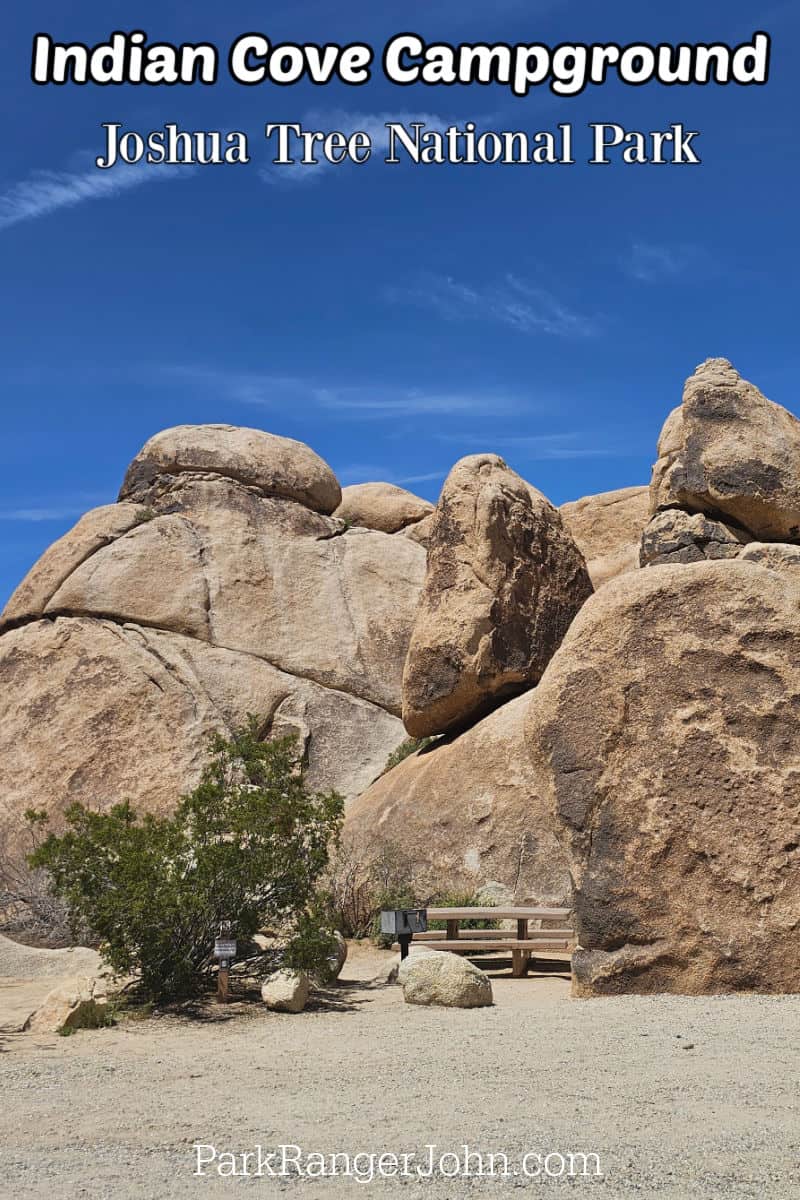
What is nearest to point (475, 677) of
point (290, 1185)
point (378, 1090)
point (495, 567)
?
point (495, 567)

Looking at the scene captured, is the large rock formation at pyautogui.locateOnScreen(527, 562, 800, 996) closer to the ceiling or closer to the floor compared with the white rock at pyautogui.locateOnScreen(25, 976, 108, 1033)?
closer to the ceiling

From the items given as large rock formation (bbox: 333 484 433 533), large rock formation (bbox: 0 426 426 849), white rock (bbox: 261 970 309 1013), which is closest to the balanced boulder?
white rock (bbox: 261 970 309 1013)

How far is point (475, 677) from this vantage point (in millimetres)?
15773

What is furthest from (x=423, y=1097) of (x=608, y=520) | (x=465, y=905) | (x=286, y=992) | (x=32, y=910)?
(x=608, y=520)

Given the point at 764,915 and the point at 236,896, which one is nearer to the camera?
the point at 764,915

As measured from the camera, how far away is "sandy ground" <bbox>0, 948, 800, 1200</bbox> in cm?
518

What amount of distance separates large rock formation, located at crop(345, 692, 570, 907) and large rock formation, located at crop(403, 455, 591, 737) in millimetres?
454

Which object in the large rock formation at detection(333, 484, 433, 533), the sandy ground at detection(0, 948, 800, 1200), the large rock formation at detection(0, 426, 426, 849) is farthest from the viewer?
the large rock formation at detection(333, 484, 433, 533)

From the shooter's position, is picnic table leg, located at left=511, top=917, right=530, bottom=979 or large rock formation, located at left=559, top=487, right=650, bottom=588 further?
large rock formation, located at left=559, top=487, right=650, bottom=588

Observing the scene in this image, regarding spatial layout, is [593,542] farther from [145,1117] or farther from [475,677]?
[145,1117]

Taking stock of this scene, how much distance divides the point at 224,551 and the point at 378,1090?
1374 cm

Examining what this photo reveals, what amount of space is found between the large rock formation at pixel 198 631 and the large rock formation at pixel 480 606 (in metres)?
2.77

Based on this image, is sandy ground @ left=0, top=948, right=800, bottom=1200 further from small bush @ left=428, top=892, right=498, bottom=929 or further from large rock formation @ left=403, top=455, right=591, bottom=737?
large rock formation @ left=403, top=455, right=591, bottom=737

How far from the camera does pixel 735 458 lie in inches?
532
